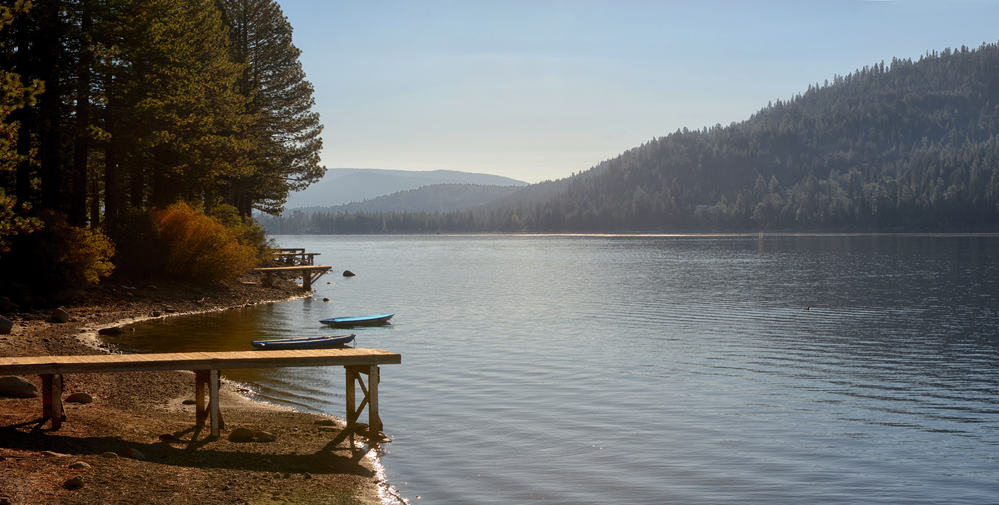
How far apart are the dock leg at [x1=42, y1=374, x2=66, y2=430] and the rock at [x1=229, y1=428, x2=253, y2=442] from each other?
303cm

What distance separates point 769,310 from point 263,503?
4237cm

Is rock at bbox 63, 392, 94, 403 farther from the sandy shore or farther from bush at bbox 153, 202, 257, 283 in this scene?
bush at bbox 153, 202, 257, 283

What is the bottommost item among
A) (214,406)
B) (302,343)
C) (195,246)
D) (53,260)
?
(302,343)

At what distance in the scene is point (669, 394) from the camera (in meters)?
24.0

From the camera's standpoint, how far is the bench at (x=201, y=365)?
1530 centimetres

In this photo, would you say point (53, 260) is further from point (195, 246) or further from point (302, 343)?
point (302, 343)

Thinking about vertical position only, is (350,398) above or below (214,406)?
below

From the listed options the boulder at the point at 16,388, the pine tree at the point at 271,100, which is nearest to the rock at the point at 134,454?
the boulder at the point at 16,388

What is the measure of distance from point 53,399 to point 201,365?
2.63 metres

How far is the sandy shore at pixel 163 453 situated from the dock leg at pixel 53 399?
28cm


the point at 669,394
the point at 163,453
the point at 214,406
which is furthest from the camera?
the point at 669,394

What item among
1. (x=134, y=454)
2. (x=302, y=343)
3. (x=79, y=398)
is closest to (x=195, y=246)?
(x=302, y=343)

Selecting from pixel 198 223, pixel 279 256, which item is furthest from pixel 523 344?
pixel 279 256

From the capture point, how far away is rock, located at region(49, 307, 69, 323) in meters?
31.4
